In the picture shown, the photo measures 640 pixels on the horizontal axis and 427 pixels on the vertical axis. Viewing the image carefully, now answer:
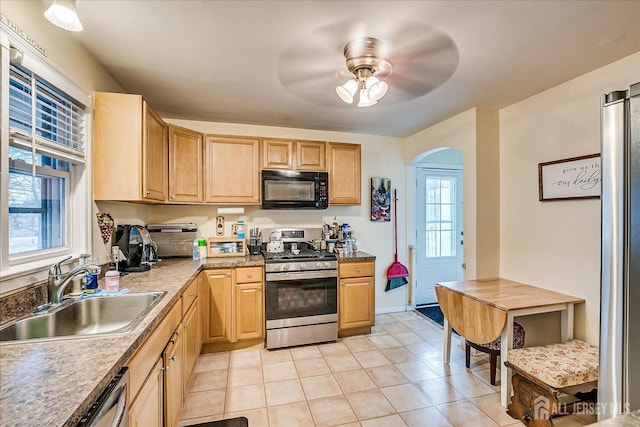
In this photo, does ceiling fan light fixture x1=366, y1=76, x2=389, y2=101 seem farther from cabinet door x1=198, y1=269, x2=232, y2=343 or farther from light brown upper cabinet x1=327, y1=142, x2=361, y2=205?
cabinet door x1=198, y1=269, x2=232, y2=343

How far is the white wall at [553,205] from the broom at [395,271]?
4.34ft

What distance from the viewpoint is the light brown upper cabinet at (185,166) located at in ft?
9.21

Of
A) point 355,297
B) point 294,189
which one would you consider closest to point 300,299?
point 355,297

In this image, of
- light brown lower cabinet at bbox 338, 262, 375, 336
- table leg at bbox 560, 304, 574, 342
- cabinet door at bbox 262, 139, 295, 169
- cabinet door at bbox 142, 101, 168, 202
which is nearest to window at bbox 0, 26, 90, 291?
cabinet door at bbox 142, 101, 168, 202

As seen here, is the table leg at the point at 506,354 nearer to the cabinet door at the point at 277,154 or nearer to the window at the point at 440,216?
the window at the point at 440,216

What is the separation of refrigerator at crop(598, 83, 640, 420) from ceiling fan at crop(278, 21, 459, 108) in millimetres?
1147

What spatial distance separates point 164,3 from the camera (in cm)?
147

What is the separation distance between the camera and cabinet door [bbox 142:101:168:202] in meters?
2.16

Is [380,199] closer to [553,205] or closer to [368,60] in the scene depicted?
[553,205]

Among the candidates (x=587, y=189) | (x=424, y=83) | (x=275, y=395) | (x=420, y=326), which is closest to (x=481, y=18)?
(x=424, y=83)

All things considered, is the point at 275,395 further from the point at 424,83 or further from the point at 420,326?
the point at 424,83

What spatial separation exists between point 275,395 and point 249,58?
2.52 meters

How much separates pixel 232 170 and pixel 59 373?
2.49 metres

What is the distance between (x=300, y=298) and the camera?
297 centimetres
